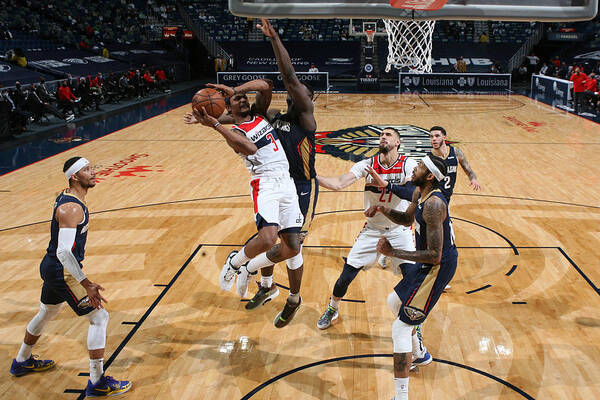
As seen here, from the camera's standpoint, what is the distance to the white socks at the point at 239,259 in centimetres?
516

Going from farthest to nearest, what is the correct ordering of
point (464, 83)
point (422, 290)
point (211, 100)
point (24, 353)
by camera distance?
point (464, 83)
point (211, 100)
point (24, 353)
point (422, 290)

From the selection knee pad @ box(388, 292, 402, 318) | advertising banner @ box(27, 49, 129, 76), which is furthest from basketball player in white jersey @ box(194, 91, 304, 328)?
advertising banner @ box(27, 49, 129, 76)

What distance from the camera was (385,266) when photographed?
681 centimetres

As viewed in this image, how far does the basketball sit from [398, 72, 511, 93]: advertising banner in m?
22.0

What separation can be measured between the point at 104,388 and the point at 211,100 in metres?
2.49

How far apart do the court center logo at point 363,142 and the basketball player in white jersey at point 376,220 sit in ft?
23.4

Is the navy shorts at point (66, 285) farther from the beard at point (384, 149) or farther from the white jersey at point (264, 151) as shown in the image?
the beard at point (384, 149)

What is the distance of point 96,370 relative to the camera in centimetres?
431

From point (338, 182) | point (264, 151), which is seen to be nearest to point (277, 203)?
point (264, 151)

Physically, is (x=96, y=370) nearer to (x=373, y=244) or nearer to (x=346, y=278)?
(x=346, y=278)

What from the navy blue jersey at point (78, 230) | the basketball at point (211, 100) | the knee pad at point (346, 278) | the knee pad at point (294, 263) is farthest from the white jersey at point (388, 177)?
the navy blue jersey at point (78, 230)

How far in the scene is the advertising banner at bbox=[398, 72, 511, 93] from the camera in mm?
25312

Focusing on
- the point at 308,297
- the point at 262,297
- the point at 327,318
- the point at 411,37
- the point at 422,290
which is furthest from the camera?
the point at 411,37

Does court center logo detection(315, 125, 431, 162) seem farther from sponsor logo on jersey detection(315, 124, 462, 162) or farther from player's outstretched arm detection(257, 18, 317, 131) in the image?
player's outstretched arm detection(257, 18, 317, 131)
